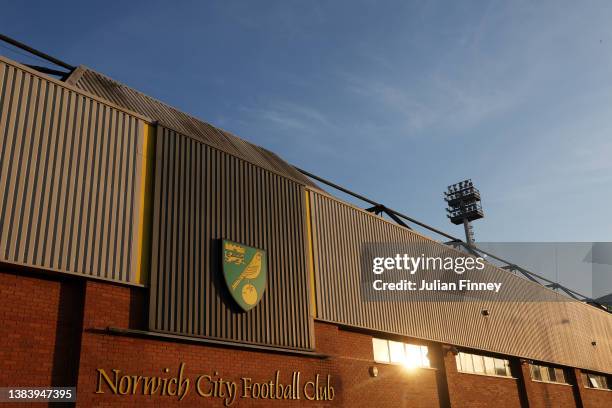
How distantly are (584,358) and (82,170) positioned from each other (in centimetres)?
3572

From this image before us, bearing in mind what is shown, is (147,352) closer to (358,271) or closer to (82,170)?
(82,170)

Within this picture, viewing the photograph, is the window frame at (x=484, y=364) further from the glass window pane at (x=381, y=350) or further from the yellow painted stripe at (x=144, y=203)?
the yellow painted stripe at (x=144, y=203)

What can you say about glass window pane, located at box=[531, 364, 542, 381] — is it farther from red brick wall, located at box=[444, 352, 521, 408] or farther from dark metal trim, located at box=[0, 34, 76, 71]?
dark metal trim, located at box=[0, 34, 76, 71]

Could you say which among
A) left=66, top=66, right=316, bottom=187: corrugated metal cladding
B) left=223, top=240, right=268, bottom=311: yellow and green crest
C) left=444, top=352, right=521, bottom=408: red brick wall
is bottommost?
left=444, top=352, right=521, bottom=408: red brick wall

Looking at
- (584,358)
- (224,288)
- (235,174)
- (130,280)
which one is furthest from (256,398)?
(584,358)

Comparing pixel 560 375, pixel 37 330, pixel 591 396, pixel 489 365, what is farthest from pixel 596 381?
pixel 37 330

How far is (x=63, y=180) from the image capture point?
12914 mm

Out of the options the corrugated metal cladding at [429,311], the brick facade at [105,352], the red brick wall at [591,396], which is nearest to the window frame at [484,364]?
the corrugated metal cladding at [429,311]

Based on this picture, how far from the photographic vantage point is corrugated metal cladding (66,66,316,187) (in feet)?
54.9

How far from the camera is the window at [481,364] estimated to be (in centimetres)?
2534

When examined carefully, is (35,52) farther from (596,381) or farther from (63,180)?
(596,381)

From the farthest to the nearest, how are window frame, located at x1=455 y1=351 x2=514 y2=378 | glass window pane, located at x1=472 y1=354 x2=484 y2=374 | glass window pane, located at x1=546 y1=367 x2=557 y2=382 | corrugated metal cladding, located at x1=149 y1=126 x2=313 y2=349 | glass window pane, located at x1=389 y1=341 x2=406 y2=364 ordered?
glass window pane, located at x1=546 y1=367 x2=557 y2=382
glass window pane, located at x1=472 y1=354 x2=484 y2=374
window frame, located at x1=455 y1=351 x2=514 y2=378
glass window pane, located at x1=389 y1=341 x2=406 y2=364
corrugated metal cladding, located at x1=149 y1=126 x2=313 y2=349

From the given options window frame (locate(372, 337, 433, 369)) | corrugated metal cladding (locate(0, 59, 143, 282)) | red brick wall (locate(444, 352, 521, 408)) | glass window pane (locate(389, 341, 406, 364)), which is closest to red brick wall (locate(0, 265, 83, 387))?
corrugated metal cladding (locate(0, 59, 143, 282))

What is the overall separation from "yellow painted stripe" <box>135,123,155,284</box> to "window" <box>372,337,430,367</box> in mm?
10375
